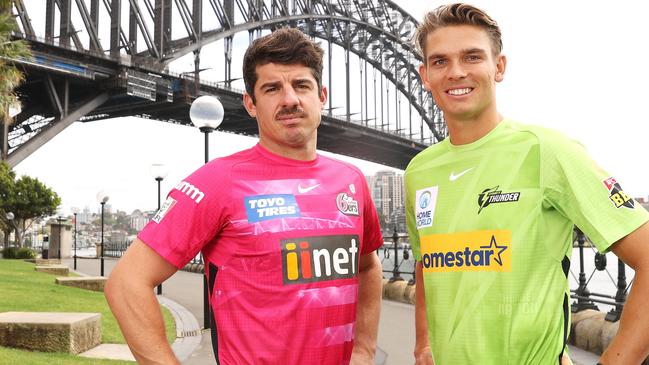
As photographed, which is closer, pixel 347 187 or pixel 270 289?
pixel 270 289

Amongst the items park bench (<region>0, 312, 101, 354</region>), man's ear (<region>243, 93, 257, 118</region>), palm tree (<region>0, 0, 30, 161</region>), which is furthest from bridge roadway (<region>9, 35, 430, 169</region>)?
man's ear (<region>243, 93, 257, 118</region>)

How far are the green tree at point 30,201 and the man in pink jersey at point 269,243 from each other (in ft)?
152

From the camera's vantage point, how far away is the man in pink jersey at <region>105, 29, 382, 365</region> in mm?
2117

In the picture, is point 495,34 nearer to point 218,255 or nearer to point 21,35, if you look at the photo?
point 218,255

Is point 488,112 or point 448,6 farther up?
point 448,6

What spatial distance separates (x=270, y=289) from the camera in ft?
7.10

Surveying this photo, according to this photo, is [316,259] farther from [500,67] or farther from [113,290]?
[500,67]

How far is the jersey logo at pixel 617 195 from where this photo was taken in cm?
186

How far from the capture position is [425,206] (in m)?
2.27

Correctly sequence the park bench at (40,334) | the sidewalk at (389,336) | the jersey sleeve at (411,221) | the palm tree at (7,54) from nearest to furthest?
the jersey sleeve at (411,221) < the park bench at (40,334) < the sidewalk at (389,336) < the palm tree at (7,54)

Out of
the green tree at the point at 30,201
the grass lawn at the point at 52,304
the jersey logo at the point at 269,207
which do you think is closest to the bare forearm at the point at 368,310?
the jersey logo at the point at 269,207

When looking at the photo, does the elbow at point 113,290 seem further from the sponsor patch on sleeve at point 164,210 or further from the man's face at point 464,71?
the man's face at point 464,71

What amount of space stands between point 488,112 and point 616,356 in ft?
2.86

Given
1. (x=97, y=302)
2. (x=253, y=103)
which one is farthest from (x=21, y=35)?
(x=253, y=103)
